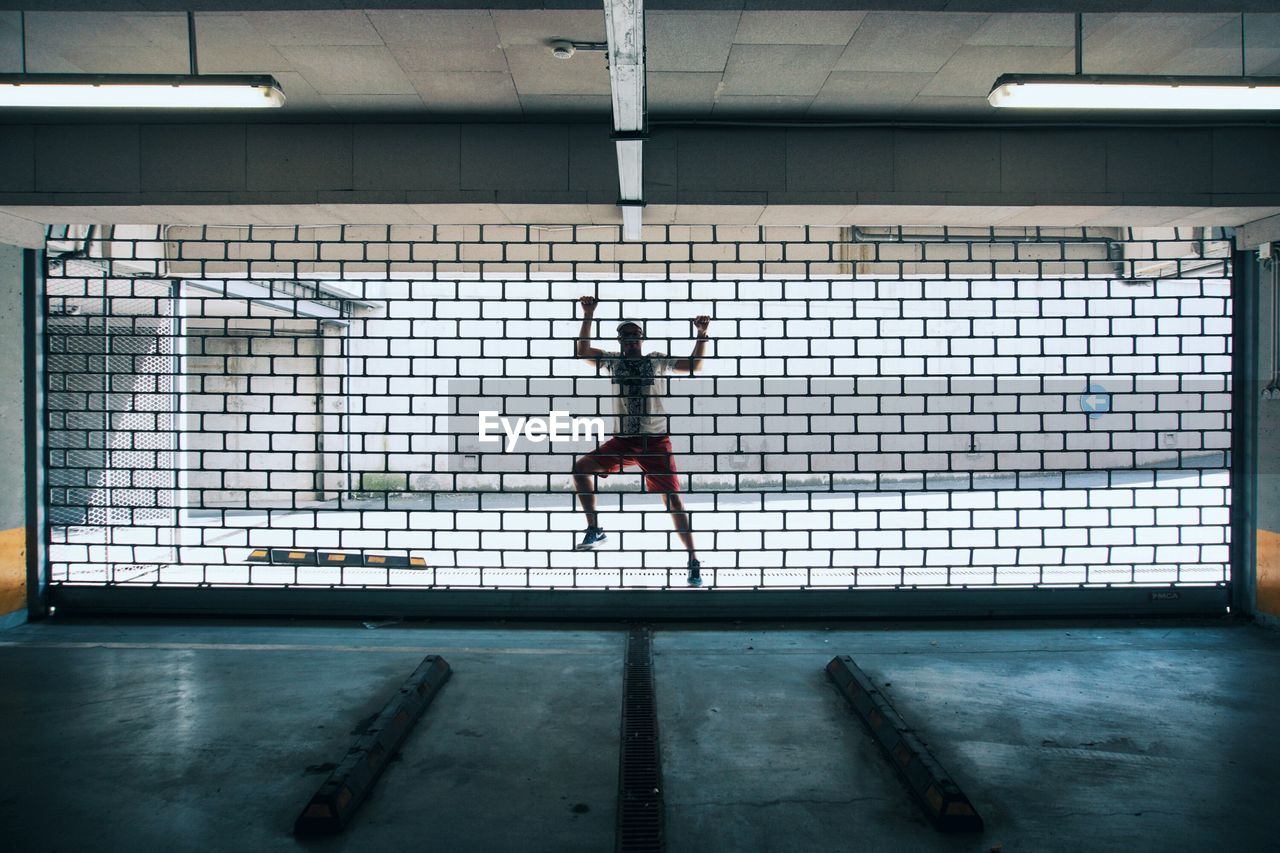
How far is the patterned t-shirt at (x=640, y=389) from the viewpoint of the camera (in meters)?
5.75

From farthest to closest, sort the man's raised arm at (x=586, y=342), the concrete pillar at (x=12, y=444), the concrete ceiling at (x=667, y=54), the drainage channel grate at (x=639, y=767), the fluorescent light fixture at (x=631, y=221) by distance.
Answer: the man's raised arm at (x=586, y=342) < the concrete pillar at (x=12, y=444) < the fluorescent light fixture at (x=631, y=221) < the concrete ceiling at (x=667, y=54) < the drainage channel grate at (x=639, y=767)

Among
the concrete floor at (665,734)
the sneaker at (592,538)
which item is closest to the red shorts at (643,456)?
the sneaker at (592,538)

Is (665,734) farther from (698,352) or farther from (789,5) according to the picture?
(789,5)

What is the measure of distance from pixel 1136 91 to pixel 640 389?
11.5ft

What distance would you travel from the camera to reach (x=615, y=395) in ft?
18.6

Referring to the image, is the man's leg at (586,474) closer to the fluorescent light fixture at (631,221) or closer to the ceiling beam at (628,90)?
the fluorescent light fixture at (631,221)

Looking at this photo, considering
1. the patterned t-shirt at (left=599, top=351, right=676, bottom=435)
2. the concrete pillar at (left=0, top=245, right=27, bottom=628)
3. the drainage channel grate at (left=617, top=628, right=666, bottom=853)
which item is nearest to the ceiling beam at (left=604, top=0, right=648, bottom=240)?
the patterned t-shirt at (left=599, top=351, right=676, bottom=435)

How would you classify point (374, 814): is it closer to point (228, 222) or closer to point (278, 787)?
point (278, 787)

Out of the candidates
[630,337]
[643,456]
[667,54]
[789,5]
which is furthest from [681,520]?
[789,5]

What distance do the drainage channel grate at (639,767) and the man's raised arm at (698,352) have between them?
2.16 metres

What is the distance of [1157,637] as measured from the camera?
204 inches

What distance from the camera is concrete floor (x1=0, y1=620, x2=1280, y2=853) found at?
2840 millimetres

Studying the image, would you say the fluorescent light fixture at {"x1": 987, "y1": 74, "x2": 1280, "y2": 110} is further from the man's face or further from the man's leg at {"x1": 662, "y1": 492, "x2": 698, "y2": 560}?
the man's leg at {"x1": 662, "y1": 492, "x2": 698, "y2": 560}

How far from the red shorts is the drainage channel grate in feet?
4.85
